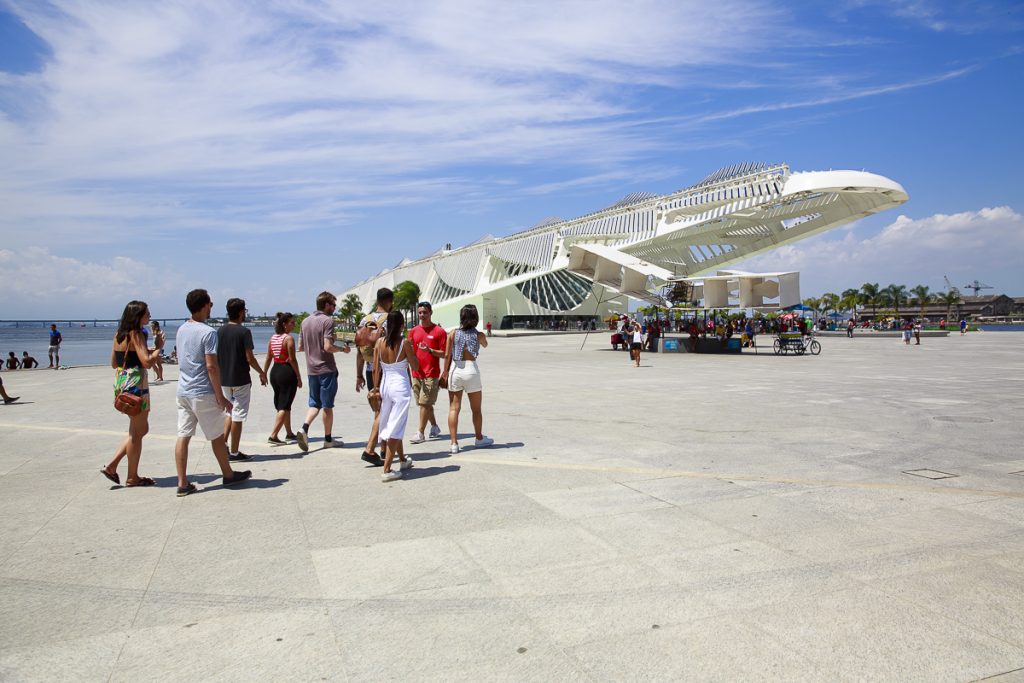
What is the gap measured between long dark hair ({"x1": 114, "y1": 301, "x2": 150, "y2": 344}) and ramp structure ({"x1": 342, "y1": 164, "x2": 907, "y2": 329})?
25302 millimetres

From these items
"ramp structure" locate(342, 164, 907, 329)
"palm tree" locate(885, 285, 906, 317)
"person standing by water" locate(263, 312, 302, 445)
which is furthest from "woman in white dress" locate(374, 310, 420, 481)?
"palm tree" locate(885, 285, 906, 317)

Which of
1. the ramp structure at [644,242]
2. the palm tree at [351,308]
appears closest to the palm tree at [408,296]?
the ramp structure at [644,242]

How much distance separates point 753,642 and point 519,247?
216 ft

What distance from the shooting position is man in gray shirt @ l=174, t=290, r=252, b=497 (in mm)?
5621

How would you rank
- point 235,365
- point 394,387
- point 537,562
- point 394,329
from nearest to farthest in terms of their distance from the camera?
point 537,562
point 394,387
point 394,329
point 235,365

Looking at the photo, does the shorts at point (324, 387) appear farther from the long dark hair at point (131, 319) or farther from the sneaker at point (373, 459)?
the long dark hair at point (131, 319)

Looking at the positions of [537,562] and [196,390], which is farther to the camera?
[196,390]

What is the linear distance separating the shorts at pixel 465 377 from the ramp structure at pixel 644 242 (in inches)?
894

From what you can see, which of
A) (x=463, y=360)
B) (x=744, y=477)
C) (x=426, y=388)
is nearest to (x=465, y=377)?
(x=463, y=360)

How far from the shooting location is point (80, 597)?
142 inches

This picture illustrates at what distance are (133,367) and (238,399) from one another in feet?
4.40

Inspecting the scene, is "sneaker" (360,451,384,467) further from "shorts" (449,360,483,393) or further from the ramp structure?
the ramp structure

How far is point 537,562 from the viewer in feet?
13.2

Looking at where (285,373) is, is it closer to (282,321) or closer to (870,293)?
(282,321)
